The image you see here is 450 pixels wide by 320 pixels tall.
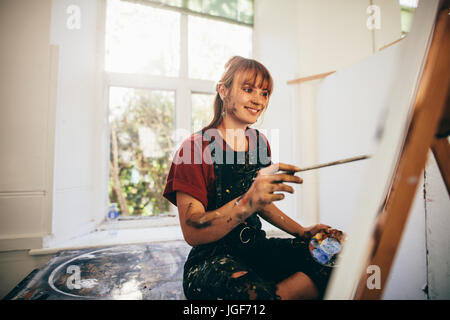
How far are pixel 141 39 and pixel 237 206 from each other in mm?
1655

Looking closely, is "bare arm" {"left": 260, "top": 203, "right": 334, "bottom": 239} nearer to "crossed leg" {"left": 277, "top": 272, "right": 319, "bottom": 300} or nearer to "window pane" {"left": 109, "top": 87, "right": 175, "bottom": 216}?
"crossed leg" {"left": 277, "top": 272, "right": 319, "bottom": 300}

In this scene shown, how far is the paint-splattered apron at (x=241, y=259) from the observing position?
0.56 meters

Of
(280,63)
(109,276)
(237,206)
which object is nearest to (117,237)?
(109,276)

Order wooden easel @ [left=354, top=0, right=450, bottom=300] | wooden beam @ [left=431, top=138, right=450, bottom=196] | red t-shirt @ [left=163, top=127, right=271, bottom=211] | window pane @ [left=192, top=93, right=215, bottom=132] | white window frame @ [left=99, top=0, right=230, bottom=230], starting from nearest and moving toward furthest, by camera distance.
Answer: wooden easel @ [left=354, top=0, right=450, bottom=300] → wooden beam @ [left=431, top=138, right=450, bottom=196] → red t-shirt @ [left=163, top=127, right=271, bottom=211] → white window frame @ [left=99, top=0, right=230, bottom=230] → window pane @ [left=192, top=93, right=215, bottom=132]

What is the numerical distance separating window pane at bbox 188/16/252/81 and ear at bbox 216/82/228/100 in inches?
41.5

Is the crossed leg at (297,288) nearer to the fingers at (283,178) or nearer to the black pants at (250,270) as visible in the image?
the black pants at (250,270)

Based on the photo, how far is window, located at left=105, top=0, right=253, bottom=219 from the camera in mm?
1647

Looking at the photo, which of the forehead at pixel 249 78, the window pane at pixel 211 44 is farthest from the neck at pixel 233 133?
the window pane at pixel 211 44

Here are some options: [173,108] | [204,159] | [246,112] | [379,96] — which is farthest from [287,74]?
[204,159]

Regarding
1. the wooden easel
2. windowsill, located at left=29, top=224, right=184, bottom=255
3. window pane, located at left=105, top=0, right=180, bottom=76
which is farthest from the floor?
window pane, located at left=105, top=0, right=180, bottom=76

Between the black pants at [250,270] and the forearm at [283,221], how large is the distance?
0.11 feet

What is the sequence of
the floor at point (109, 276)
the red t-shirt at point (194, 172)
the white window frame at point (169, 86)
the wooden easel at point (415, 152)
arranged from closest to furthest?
1. the wooden easel at point (415, 152)
2. the red t-shirt at point (194, 172)
3. the floor at point (109, 276)
4. the white window frame at point (169, 86)

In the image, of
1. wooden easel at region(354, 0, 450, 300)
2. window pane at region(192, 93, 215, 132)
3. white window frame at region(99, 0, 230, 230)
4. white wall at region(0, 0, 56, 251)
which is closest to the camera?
wooden easel at region(354, 0, 450, 300)

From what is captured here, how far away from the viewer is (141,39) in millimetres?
1701
